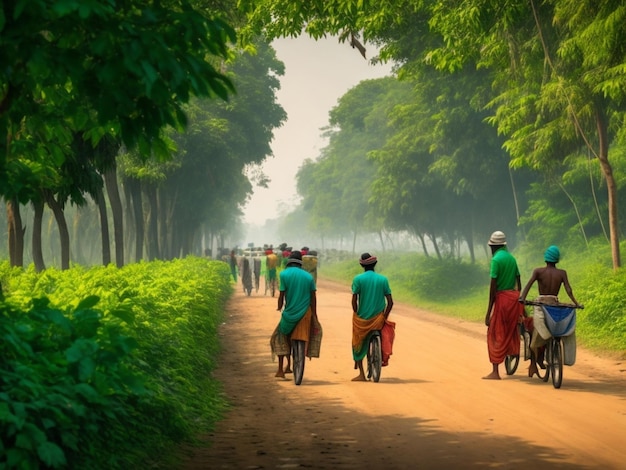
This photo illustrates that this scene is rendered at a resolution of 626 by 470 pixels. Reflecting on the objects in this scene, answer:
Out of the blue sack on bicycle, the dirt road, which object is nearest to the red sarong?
the dirt road

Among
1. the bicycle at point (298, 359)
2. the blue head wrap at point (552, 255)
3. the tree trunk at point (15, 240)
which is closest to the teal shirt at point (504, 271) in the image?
the blue head wrap at point (552, 255)

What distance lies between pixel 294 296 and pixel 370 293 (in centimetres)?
113

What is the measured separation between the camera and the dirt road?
798 centimetres

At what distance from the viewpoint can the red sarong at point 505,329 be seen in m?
13.4

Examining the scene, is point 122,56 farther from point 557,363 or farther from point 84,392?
point 557,363

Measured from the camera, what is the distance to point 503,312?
533 inches

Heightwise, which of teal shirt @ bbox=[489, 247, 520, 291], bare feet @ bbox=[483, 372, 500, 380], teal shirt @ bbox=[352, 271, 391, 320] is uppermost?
teal shirt @ bbox=[489, 247, 520, 291]

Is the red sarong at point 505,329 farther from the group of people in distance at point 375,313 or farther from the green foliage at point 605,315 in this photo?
the green foliage at point 605,315

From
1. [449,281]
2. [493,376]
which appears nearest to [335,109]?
[449,281]

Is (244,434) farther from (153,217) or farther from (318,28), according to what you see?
(153,217)

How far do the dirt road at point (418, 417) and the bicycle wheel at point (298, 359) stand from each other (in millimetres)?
162

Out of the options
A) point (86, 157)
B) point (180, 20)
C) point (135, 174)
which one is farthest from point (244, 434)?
point (135, 174)

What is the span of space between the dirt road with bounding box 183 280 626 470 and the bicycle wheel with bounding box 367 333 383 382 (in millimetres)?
182

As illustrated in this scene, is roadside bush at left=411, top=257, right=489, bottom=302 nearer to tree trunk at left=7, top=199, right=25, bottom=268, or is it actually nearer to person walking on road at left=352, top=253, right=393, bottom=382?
tree trunk at left=7, top=199, right=25, bottom=268
